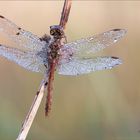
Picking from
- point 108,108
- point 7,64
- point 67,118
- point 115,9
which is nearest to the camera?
point 108,108

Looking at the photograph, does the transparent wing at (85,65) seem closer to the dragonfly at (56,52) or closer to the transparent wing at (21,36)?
the dragonfly at (56,52)

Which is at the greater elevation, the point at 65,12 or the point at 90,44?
the point at 65,12

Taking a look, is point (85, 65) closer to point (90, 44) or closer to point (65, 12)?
point (90, 44)

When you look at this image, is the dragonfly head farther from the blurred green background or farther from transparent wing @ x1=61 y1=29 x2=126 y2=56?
the blurred green background

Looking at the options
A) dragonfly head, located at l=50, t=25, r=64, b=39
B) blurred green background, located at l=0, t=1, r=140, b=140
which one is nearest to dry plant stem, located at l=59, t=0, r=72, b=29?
dragonfly head, located at l=50, t=25, r=64, b=39

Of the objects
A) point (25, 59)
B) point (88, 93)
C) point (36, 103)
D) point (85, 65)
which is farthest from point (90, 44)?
point (88, 93)

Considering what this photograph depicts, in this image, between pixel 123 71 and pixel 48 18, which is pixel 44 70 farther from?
pixel 48 18

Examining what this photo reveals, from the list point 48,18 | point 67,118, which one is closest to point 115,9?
point 48,18
